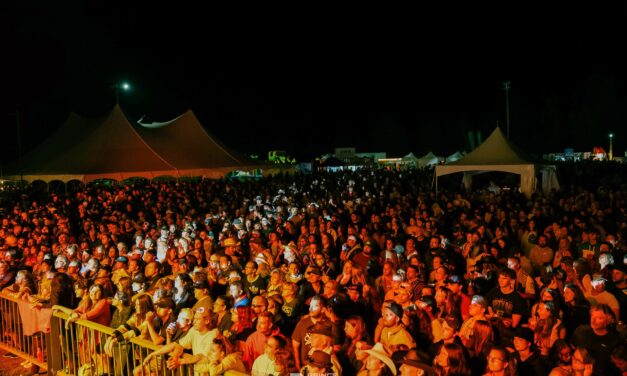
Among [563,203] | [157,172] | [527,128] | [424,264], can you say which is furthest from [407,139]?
[424,264]

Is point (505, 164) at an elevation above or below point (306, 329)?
above

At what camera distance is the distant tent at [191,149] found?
21172mm

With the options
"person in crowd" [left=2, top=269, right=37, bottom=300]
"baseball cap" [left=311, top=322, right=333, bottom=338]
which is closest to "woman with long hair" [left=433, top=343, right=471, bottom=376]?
"baseball cap" [left=311, top=322, right=333, bottom=338]

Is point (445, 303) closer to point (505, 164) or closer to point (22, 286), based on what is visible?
point (22, 286)

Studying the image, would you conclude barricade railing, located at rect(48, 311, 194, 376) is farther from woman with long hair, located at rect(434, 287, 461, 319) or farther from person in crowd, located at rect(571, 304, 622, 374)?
person in crowd, located at rect(571, 304, 622, 374)

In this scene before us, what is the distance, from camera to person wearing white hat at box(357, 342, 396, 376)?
348 centimetres

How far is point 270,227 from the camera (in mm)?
11102

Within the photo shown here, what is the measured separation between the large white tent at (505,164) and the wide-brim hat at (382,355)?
1358 centimetres

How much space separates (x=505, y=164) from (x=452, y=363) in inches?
561

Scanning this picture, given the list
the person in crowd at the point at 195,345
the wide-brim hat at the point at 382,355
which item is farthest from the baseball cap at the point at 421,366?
the person in crowd at the point at 195,345

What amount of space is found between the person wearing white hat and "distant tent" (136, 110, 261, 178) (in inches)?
693

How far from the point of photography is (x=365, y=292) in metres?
5.65

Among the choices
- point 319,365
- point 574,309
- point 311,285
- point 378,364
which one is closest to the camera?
point 319,365

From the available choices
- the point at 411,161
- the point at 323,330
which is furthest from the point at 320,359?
the point at 411,161
